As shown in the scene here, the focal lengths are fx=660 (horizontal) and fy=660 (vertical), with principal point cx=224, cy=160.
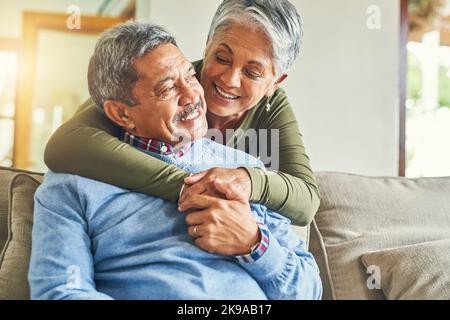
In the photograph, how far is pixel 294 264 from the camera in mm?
1305

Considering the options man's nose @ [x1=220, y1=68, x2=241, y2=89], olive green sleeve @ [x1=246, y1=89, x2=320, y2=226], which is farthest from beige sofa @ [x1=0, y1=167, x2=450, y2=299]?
man's nose @ [x1=220, y1=68, x2=241, y2=89]

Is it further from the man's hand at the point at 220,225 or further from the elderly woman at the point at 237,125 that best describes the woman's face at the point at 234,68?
the man's hand at the point at 220,225

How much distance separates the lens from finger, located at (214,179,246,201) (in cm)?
127

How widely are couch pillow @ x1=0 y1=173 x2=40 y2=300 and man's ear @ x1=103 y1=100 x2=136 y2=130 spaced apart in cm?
27

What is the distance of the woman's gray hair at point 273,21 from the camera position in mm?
1464

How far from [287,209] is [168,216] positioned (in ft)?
0.88

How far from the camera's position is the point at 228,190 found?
4.17 ft

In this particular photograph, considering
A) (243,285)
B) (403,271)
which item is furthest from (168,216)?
(403,271)

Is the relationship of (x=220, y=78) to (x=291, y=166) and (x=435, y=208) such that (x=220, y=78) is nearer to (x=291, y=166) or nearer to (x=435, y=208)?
(x=291, y=166)

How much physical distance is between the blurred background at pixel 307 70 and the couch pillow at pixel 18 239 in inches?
16.5
